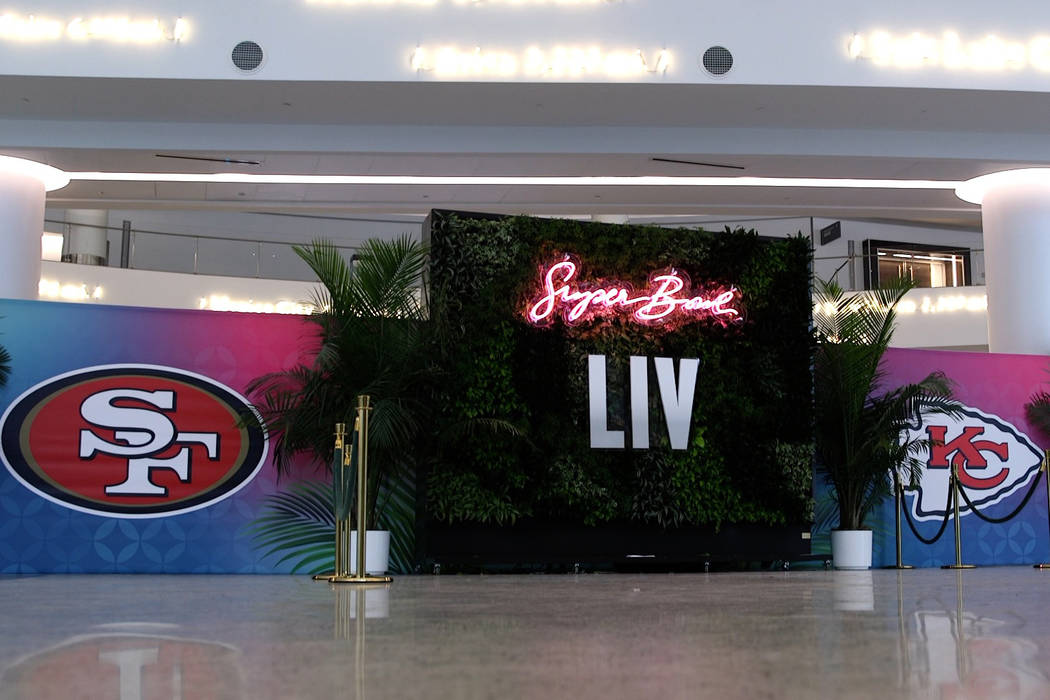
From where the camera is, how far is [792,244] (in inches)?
394

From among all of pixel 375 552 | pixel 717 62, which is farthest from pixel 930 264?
pixel 375 552

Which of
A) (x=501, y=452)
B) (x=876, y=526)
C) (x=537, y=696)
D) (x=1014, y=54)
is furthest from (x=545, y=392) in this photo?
(x=537, y=696)

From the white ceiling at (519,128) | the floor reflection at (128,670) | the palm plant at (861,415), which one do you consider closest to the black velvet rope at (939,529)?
the palm plant at (861,415)

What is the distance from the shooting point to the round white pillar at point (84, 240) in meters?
17.9

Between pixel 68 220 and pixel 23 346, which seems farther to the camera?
pixel 68 220

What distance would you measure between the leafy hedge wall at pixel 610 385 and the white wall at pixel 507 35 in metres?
2.39

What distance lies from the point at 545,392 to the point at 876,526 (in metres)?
3.38

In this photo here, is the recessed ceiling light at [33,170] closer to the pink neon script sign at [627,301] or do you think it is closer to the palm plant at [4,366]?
the palm plant at [4,366]

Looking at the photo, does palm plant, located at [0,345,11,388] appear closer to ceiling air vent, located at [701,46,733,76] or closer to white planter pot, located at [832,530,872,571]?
white planter pot, located at [832,530,872,571]

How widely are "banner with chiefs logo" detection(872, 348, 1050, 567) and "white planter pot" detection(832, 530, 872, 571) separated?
522 millimetres

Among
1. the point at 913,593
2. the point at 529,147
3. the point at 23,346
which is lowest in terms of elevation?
the point at 913,593

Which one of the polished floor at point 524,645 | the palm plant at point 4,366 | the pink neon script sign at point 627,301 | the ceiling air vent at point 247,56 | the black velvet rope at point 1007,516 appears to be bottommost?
the polished floor at point 524,645

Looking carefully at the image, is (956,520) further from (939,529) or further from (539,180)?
(539,180)

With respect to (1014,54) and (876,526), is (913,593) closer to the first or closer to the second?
(876,526)
